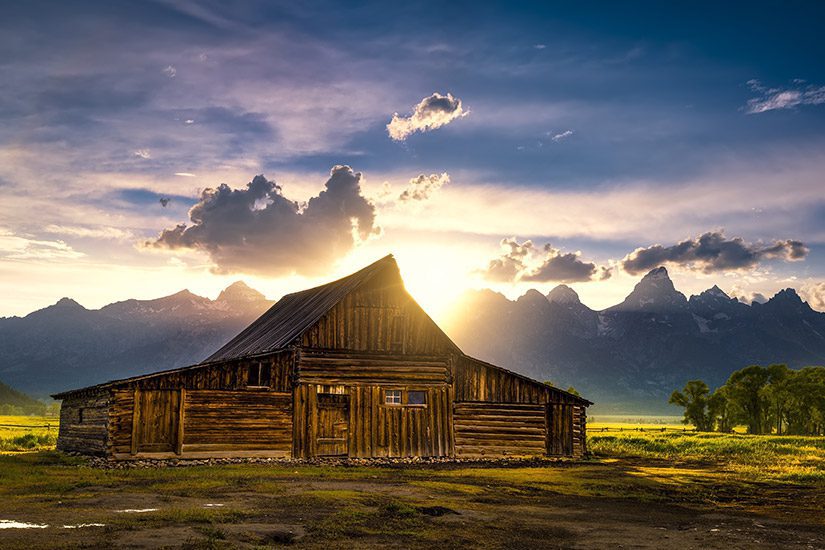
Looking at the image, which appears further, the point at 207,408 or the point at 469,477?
the point at 207,408

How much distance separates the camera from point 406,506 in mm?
18594

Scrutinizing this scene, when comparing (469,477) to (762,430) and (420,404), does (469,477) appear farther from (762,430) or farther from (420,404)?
(762,430)

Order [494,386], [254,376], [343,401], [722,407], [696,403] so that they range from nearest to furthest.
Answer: [254,376]
[343,401]
[494,386]
[722,407]
[696,403]

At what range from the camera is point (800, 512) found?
2014 cm

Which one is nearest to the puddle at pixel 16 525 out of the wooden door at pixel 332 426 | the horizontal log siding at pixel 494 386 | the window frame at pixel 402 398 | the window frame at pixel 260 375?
the window frame at pixel 260 375

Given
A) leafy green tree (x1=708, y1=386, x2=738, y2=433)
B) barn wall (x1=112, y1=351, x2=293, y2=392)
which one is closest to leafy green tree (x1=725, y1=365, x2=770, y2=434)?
leafy green tree (x1=708, y1=386, x2=738, y2=433)

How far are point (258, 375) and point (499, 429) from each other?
12.5 meters

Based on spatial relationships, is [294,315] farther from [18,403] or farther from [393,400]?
[18,403]

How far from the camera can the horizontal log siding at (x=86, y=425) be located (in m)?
31.5

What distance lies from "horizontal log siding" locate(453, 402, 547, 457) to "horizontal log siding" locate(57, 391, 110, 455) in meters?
16.0

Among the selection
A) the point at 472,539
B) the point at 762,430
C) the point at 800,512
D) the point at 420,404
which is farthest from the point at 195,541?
the point at 762,430

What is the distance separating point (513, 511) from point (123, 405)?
60.4 ft

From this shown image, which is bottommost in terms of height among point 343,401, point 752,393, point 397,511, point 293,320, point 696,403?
point 397,511

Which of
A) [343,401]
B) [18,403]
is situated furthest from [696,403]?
[18,403]
